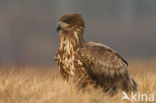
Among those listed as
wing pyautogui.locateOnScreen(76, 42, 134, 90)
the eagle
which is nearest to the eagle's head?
the eagle

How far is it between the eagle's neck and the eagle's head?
0.23 ft

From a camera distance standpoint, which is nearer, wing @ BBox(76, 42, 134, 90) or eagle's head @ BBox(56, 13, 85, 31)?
wing @ BBox(76, 42, 134, 90)

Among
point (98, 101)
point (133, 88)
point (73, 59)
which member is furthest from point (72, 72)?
point (133, 88)

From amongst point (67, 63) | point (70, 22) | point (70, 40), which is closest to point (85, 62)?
point (67, 63)

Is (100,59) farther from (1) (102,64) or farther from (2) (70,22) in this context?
(2) (70,22)

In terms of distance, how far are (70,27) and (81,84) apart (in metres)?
1.02

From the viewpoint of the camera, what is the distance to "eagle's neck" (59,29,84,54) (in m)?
7.81

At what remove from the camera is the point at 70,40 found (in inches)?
311

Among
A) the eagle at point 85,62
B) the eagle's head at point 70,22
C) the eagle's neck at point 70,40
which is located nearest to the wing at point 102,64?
the eagle at point 85,62

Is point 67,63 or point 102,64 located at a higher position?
point 67,63

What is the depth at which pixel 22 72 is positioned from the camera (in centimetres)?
821

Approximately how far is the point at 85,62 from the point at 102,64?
1.20 ft

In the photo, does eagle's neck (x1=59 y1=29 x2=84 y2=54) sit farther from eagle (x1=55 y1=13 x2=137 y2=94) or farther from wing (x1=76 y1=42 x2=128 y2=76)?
wing (x1=76 y1=42 x2=128 y2=76)

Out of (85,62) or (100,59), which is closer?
(85,62)
